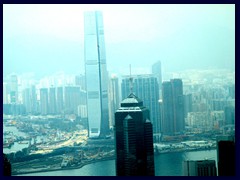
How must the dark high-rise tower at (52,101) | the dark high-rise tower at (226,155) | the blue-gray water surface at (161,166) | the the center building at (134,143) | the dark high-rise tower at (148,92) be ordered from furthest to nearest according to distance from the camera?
the dark high-rise tower at (52,101) < the dark high-rise tower at (148,92) < the the center building at (134,143) < the blue-gray water surface at (161,166) < the dark high-rise tower at (226,155)

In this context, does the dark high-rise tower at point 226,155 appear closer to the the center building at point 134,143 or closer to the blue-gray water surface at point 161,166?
the blue-gray water surface at point 161,166

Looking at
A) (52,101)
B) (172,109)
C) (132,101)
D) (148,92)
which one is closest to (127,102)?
(132,101)

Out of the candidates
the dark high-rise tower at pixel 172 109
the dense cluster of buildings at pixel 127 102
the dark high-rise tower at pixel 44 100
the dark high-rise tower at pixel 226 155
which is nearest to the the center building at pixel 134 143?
the dense cluster of buildings at pixel 127 102

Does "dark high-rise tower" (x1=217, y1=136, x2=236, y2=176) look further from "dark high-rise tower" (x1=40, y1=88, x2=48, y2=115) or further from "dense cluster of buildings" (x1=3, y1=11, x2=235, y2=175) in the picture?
"dark high-rise tower" (x1=40, y1=88, x2=48, y2=115)

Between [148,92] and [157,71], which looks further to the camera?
[148,92]

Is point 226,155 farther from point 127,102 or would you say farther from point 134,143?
point 127,102

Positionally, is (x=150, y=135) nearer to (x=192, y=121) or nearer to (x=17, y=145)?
(x=192, y=121)
